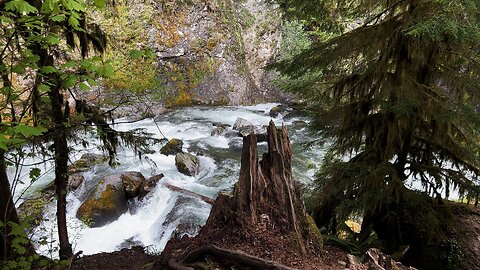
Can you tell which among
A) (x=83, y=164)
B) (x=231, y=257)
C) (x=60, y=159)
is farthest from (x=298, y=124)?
(x=231, y=257)

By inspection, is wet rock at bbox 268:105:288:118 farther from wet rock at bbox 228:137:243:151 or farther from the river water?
wet rock at bbox 228:137:243:151

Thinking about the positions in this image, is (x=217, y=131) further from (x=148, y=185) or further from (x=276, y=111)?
(x=148, y=185)

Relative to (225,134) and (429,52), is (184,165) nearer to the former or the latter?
(225,134)

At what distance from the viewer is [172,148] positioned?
13453 mm

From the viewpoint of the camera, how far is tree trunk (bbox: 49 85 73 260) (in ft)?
14.2

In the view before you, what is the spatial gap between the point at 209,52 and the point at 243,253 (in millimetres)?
18823

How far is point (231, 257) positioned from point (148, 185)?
7.99m

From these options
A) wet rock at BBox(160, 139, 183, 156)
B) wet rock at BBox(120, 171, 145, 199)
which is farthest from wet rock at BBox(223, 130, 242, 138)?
wet rock at BBox(120, 171, 145, 199)

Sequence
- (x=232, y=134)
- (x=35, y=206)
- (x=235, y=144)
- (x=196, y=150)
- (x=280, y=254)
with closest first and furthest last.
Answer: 1. (x=280, y=254)
2. (x=35, y=206)
3. (x=196, y=150)
4. (x=235, y=144)
5. (x=232, y=134)

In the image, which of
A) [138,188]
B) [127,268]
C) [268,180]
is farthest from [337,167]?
[138,188]

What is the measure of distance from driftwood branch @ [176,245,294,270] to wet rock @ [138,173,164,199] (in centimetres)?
751

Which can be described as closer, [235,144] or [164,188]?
[164,188]

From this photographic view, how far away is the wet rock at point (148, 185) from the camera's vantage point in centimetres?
1037

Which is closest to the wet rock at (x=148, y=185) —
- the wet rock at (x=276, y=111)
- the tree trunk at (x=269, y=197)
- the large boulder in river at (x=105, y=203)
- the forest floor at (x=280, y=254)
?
the large boulder in river at (x=105, y=203)
